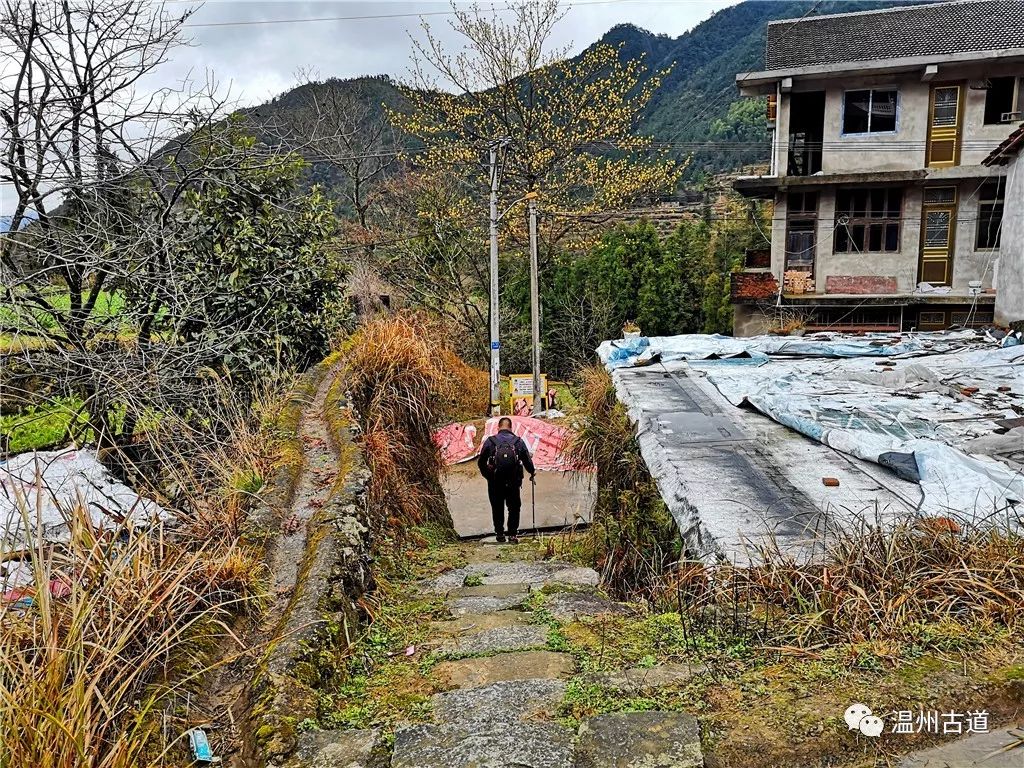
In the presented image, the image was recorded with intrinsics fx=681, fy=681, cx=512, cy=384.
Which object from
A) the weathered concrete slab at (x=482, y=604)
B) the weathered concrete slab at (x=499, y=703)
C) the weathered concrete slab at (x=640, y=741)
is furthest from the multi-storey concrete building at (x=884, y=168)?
the weathered concrete slab at (x=640, y=741)

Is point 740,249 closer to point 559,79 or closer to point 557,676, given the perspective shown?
point 559,79

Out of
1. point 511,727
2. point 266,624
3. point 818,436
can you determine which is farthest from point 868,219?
point 511,727

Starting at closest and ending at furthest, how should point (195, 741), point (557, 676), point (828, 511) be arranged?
point (195, 741) → point (557, 676) → point (828, 511)

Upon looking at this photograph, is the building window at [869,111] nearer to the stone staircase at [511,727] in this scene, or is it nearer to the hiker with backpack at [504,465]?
the hiker with backpack at [504,465]

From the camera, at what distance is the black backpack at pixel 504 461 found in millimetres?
7359

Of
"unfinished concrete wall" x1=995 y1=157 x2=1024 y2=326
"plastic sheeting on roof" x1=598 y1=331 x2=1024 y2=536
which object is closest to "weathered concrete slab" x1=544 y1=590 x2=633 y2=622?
"plastic sheeting on roof" x1=598 y1=331 x2=1024 y2=536

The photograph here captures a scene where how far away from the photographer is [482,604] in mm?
3803

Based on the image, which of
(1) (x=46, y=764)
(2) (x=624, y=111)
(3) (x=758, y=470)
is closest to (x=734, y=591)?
(3) (x=758, y=470)

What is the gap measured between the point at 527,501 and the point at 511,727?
890 cm

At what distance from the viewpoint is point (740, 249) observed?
19.8 meters

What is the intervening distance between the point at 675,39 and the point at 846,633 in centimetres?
4131

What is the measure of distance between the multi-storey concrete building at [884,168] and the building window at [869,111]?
29 millimetres

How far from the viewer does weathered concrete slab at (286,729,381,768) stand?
2.01 metres

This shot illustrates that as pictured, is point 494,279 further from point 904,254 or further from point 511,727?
point 511,727
